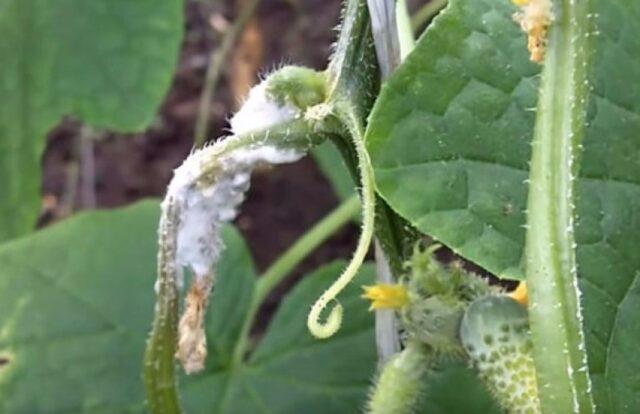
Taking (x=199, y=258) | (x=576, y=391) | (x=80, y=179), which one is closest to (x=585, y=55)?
(x=576, y=391)

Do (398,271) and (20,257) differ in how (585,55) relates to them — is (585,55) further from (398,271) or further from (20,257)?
(20,257)

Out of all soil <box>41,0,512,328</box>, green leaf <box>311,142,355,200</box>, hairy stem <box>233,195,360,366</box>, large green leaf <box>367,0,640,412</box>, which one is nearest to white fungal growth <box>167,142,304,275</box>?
large green leaf <box>367,0,640,412</box>

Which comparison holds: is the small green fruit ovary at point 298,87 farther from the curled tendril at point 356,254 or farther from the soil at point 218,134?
the soil at point 218,134

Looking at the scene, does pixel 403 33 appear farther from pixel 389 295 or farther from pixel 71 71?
pixel 71 71

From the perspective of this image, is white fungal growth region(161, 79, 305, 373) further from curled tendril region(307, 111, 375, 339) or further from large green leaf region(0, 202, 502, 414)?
large green leaf region(0, 202, 502, 414)

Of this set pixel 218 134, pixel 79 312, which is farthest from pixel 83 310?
pixel 218 134

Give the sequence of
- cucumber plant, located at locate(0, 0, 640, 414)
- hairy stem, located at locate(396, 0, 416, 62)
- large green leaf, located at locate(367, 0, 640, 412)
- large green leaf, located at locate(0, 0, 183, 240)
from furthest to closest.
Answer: large green leaf, located at locate(0, 0, 183, 240) → hairy stem, located at locate(396, 0, 416, 62) → large green leaf, located at locate(367, 0, 640, 412) → cucumber plant, located at locate(0, 0, 640, 414)
